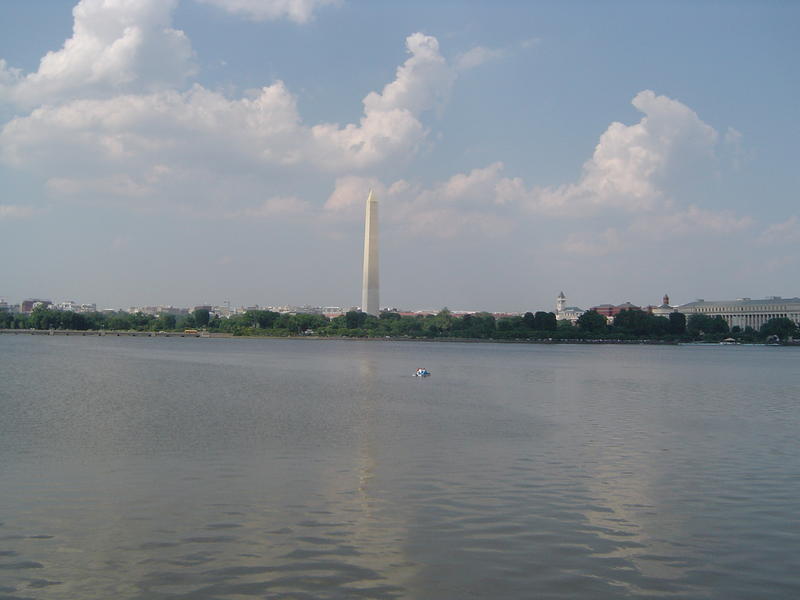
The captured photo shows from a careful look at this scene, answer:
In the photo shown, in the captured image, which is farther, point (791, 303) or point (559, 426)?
point (791, 303)

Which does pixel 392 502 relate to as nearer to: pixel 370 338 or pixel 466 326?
pixel 370 338

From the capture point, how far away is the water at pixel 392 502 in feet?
28.7

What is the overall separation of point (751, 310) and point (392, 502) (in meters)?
182

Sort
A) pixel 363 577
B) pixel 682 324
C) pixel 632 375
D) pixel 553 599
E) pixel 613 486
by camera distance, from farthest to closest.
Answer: pixel 682 324, pixel 632 375, pixel 613 486, pixel 363 577, pixel 553 599

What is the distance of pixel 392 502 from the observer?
40.5 ft

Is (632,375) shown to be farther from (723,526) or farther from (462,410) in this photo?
(723,526)

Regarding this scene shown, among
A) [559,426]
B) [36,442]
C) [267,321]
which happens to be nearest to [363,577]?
[36,442]

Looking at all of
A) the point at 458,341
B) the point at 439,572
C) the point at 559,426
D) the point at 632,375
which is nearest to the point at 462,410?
the point at 559,426

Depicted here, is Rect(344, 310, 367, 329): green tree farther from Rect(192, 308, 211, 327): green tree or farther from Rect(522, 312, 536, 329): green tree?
Rect(192, 308, 211, 327): green tree

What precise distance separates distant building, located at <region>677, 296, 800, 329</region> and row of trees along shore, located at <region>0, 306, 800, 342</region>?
8.57 meters

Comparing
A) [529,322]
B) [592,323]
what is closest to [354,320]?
[529,322]

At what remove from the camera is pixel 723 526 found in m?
11.2

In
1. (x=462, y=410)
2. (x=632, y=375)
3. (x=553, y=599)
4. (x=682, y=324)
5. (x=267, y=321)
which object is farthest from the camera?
(x=267, y=321)

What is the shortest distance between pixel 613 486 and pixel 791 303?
176m
